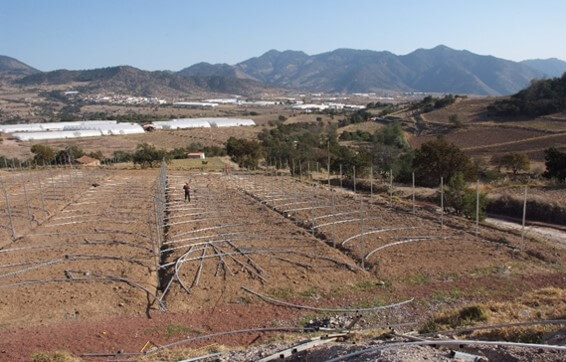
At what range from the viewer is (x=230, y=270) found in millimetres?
12164

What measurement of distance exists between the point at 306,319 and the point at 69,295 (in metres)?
4.96

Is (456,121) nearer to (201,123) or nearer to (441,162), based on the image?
(441,162)

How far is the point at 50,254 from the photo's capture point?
13.3 metres

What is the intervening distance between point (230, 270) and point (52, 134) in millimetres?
69037

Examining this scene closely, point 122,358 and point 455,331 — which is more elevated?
point 455,331

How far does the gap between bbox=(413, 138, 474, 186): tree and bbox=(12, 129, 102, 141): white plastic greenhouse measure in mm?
57676

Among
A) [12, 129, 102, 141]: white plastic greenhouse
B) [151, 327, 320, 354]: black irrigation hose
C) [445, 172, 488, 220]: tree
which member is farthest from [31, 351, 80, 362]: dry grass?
[12, 129, 102, 141]: white plastic greenhouse

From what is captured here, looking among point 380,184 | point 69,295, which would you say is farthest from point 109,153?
point 69,295

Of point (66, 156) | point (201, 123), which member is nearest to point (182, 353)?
point (66, 156)

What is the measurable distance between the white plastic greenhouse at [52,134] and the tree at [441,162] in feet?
189

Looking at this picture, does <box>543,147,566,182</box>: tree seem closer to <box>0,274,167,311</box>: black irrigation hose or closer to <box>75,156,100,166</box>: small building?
<box>0,274,167,311</box>: black irrigation hose

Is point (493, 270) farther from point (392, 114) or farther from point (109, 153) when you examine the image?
point (392, 114)

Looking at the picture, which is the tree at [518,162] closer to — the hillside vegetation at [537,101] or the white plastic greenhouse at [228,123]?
the hillside vegetation at [537,101]

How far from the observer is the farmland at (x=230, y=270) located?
978cm
